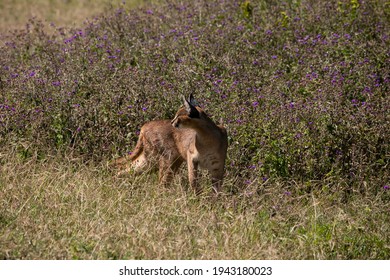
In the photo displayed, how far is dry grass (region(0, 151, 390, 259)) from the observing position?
648 cm

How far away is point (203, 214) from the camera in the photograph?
718 centimetres

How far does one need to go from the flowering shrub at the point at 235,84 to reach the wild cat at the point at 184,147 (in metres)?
0.33

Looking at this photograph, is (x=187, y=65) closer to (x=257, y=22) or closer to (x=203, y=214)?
(x=257, y=22)

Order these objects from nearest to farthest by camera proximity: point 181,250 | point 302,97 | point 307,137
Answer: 1. point 181,250
2. point 307,137
3. point 302,97

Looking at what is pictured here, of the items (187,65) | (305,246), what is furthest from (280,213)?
(187,65)

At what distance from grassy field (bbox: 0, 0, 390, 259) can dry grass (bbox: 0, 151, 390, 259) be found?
2 centimetres

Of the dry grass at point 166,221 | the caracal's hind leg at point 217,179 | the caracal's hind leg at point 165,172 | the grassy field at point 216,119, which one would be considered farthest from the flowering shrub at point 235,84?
the caracal's hind leg at point 165,172

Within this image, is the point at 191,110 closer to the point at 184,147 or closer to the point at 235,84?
the point at 184,147

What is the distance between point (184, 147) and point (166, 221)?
55.7 inches

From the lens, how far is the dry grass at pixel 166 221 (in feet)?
21.3

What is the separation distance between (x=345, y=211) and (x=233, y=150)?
1439 millimetres

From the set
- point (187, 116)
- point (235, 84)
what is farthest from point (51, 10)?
point (187, 116)

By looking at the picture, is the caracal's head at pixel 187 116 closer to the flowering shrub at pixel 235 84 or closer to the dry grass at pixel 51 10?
the flowering shrub at pixel 235 84

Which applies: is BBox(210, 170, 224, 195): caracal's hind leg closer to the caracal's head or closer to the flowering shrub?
the flowering shrub
